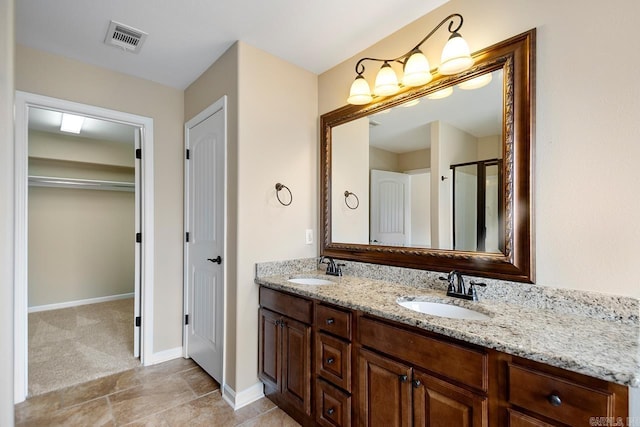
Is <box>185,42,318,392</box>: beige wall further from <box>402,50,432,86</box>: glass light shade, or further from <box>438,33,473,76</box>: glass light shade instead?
<box>438,33,473,76</box>: glass light shade

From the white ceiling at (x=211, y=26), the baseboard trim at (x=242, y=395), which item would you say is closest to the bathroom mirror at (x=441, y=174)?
the white ceiling at (x=211, y=26)

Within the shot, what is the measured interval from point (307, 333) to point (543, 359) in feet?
3.83

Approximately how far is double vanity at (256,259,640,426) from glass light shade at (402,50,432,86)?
1.13m

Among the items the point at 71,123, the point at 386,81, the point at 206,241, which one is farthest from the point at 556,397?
the point at 71,123

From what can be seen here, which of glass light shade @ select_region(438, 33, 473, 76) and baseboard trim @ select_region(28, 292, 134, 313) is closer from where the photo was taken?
glass light shade @ select_region(438, 33, 473, 76)

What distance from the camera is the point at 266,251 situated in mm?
2180

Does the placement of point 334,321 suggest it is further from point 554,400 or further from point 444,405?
point 554,400

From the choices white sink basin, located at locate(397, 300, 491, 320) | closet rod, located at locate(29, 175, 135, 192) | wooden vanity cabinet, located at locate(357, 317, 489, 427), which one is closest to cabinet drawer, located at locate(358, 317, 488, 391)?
wooden vanity cabinet, located at locate(357, 317, 489, 427)

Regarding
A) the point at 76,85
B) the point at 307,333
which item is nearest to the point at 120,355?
the point at 307,333

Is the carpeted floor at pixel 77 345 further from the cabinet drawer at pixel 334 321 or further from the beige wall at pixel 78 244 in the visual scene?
the cabinet drawer at pixel 334 321

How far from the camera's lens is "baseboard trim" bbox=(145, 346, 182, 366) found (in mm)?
2648

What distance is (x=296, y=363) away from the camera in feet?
5.95

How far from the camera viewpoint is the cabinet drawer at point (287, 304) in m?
1.76

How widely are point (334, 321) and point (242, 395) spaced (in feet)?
3.36
